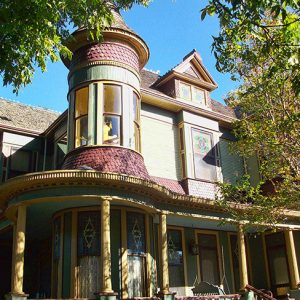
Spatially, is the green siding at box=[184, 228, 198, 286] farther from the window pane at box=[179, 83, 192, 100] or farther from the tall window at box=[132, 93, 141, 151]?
the window pane at box=[179, 83, 192, 100]

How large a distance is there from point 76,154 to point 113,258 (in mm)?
3210

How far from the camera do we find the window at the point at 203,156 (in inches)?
634

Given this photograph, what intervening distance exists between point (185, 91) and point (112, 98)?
4.79 meters

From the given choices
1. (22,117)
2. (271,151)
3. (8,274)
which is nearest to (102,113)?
(271,151)

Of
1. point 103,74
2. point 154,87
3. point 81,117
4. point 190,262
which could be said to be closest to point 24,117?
point 154,87

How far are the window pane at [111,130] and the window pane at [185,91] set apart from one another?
15.5 feet

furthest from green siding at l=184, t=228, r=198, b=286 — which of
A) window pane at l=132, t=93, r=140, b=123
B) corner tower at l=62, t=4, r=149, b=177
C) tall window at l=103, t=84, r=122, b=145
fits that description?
tall window at l=103, t=84, r=122, b=145

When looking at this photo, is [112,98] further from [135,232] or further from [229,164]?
[229,164]

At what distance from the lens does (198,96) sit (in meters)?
17.7

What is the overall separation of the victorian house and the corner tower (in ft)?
0.11

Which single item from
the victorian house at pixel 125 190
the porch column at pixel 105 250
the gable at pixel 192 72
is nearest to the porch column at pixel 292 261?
the victorian house at pixel 125 190

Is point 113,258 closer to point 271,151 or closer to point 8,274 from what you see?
point 271,151

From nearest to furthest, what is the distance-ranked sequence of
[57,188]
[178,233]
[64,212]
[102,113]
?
[57,188] < [64,212] < [102,113] < [178,233]

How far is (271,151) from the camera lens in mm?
12766
